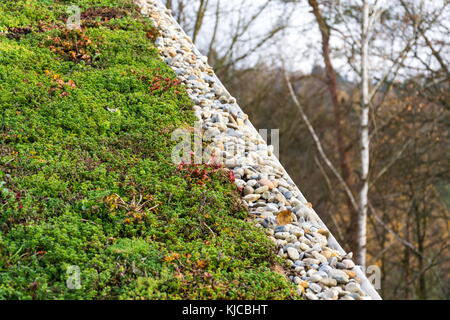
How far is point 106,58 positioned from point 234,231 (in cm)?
336

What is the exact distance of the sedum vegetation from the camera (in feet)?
10.7

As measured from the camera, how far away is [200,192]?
4258 mm

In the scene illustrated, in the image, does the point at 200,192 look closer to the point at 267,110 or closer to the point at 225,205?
the point at 225,205

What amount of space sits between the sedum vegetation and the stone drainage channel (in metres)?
0.17

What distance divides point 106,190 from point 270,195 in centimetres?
149

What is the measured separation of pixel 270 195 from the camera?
4477 mm

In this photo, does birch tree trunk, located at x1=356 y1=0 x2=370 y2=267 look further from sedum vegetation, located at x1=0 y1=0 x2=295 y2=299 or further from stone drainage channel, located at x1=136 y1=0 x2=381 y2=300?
sedum vegetation, located at x1=0 y1=0 x2=295 y2=299

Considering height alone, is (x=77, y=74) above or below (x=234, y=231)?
above

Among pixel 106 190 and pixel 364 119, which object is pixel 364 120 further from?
pixel 106 190

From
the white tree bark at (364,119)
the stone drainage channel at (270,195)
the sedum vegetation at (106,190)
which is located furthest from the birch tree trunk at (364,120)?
the sedum vegetation at (106,190)

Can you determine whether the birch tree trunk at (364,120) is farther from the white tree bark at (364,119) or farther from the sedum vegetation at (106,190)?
the sedum vegetation at (106,190)

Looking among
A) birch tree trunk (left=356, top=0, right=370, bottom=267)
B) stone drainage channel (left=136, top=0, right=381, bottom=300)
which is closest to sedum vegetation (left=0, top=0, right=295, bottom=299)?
stone drainage channel (left=136, top=0, right=381, bottom=300)

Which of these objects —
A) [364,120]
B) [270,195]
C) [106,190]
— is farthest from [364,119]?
[106,190]
